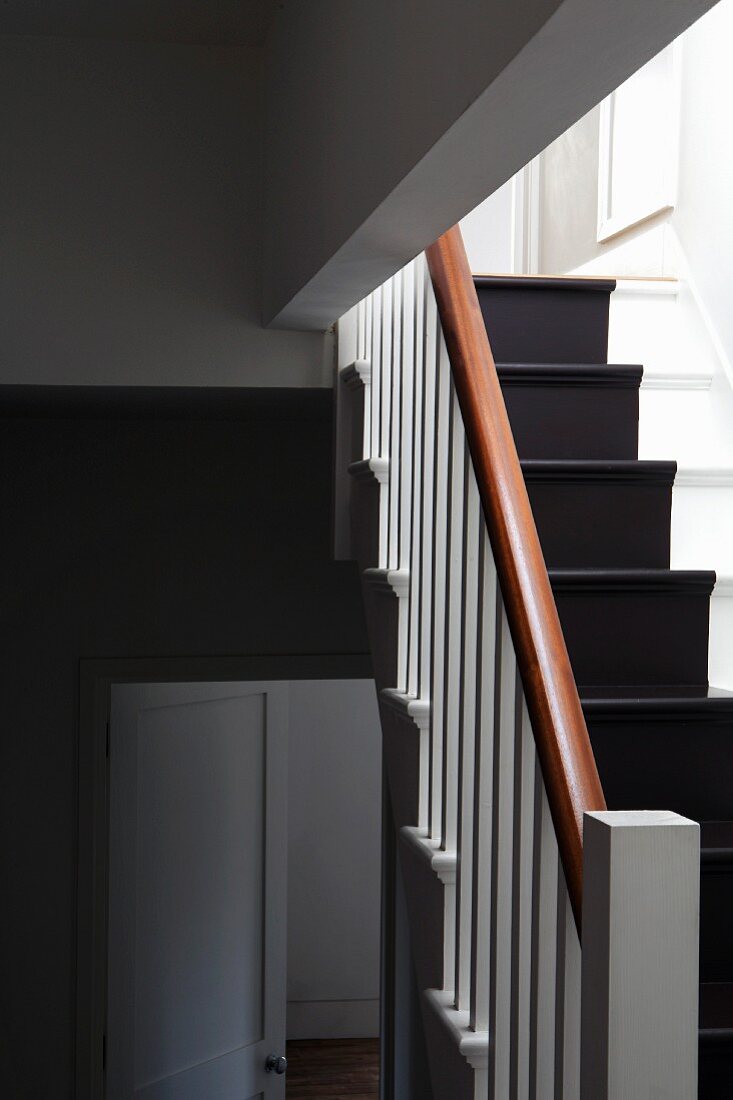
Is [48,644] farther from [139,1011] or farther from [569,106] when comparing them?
[569,106]

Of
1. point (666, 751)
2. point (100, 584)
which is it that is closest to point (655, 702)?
point (666, 751)

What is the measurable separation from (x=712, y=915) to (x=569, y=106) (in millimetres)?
1579

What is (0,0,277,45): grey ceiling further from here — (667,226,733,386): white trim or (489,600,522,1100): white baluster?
(489,600,522,1100): white baluster

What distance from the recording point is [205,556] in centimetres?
411

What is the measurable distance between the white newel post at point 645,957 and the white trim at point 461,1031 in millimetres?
552

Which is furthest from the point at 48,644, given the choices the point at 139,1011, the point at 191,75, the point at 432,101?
the point at 432,101

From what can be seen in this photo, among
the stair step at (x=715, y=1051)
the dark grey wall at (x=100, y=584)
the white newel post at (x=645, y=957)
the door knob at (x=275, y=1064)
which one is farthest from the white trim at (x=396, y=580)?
the door knob at (x=275, y=1064)

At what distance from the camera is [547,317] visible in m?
3.01

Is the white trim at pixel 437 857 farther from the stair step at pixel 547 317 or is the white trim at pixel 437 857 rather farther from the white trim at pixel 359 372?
the stair step at pixel 547 317

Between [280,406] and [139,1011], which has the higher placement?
[280,406]

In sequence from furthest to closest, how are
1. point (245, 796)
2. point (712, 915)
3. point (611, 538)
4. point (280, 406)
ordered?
point (245, 796) → point (280, 406) → point (611, 538) → point (712, 915)

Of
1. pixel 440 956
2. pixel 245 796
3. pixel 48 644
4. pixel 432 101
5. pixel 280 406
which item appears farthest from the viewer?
pixel 245 796

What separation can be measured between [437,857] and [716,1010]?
0.54 m

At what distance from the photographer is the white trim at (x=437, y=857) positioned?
6.36 feet
